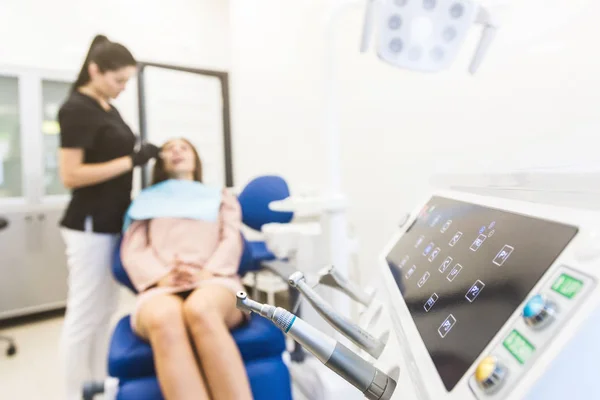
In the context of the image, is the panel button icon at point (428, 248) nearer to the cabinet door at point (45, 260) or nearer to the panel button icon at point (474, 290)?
the panel button icon at point (474, 290)

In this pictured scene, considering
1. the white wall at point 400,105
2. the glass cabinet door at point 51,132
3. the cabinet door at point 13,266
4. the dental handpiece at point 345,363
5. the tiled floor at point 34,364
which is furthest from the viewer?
the glass cabinet door at point 51,132

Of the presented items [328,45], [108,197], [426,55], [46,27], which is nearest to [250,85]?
[46,27]

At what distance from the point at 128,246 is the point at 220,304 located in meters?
0.45

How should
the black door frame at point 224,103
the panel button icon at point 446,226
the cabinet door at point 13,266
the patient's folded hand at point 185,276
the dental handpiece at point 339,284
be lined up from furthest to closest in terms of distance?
the black door frame at point 224,103 < the cabinet door at point 13,266 < the patient's folded hand at point 185,276 < the dental handpiece at point 339,284 < the panel button icon at point 446,226

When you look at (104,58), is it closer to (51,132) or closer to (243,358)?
(243,358)

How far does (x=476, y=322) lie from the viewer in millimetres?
298

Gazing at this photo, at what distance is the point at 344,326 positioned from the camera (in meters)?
0.48

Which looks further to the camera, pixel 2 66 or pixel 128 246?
pixel 2 66

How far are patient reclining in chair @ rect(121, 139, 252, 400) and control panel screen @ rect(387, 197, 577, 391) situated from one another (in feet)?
2.59

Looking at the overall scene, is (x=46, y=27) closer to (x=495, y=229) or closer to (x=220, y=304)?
(x=220, y=304)

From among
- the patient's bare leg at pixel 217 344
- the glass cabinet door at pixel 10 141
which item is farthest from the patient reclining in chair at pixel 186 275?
the glass cabinet door at pixel 10 141

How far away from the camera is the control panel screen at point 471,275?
0.28 m

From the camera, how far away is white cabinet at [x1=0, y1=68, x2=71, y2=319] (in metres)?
2.50

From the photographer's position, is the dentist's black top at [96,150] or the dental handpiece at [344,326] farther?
the dentist's black top at [96,150]
